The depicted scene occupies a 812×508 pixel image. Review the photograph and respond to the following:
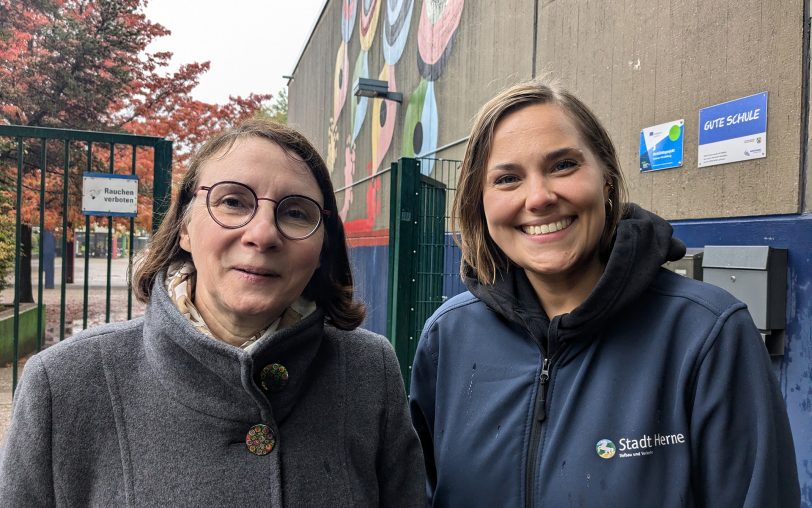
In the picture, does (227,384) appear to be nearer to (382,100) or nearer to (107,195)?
(107,195)

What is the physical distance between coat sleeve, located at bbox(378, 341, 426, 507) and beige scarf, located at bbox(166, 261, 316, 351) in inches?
11.7

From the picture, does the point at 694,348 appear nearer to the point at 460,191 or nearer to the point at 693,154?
the point at 460,191

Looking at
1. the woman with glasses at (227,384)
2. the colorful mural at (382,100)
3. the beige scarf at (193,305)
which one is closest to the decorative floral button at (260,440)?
the woman with glasses at (227,384)

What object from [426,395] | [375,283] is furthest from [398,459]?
[375,283]

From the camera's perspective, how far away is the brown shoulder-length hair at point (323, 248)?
165 cm

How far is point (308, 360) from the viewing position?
1606mm

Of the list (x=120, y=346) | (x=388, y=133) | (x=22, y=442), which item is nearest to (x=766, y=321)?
(x=120, y=346)

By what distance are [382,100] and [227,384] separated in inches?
434

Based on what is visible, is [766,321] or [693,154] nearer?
[766,321]

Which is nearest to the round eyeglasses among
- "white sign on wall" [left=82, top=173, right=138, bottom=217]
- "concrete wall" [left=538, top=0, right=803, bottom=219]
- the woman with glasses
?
the woman with glasses

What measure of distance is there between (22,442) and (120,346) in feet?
0.92

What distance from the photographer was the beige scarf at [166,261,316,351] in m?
1.58

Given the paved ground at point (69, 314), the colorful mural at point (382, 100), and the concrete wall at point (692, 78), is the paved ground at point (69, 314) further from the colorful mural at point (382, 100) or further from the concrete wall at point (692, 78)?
the colorful mural at point (382, 100)

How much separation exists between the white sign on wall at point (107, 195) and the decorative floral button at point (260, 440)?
308 cm
